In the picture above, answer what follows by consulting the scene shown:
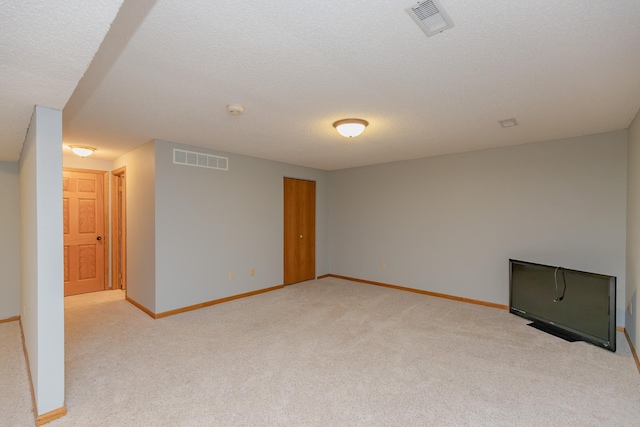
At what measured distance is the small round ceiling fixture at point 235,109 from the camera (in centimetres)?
270

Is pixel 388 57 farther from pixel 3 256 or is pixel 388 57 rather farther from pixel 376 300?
pixel 3 256

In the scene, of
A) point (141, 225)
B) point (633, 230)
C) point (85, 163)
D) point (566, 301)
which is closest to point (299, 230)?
point (141, 225)

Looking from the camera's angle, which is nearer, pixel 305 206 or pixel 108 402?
pixel 108 402

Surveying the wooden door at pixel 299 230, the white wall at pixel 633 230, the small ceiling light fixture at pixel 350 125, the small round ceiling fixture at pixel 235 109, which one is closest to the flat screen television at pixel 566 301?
the white wall at pixel 633 230

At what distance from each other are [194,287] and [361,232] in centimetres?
317

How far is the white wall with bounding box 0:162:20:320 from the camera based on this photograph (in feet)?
12.8

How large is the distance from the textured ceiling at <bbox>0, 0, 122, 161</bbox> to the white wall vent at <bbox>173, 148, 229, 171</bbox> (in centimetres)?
207

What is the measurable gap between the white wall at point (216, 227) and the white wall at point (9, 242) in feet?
4.31

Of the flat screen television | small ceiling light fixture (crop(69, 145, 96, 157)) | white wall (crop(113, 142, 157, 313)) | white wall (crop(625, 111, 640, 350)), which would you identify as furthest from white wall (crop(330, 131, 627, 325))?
small ceiling light fixture (crop(69, 145, 96, 157))

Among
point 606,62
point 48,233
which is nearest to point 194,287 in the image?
point 48,233

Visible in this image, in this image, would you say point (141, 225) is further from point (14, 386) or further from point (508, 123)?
point (508, 123)

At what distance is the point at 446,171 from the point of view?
4.89 meters

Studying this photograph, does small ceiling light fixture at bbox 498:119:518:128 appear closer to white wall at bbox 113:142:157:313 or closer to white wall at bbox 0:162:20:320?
white wall at bbox 113:142:157:313

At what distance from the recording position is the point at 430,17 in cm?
153
